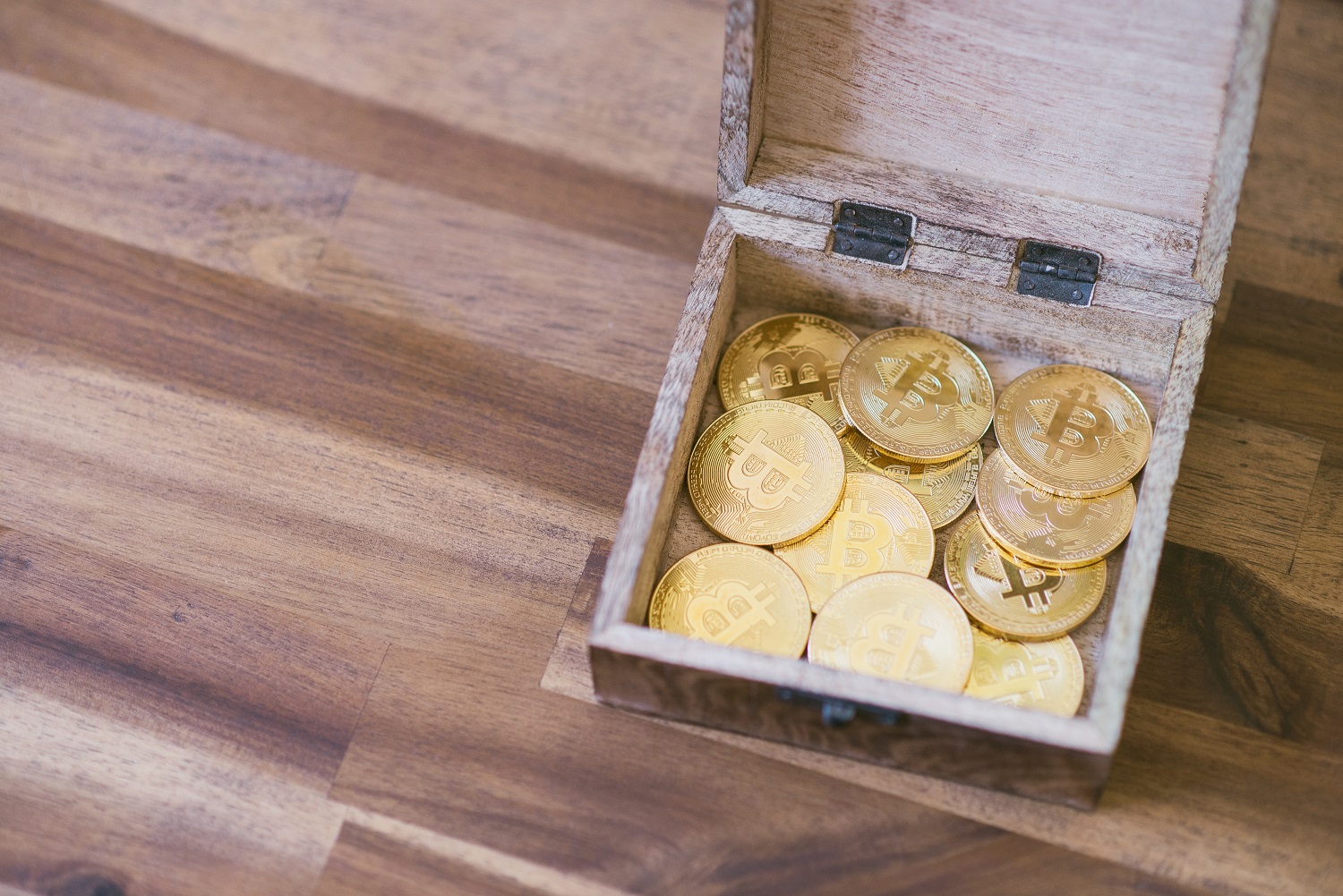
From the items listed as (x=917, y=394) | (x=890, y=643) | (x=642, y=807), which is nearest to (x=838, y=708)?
(x=890, y=643)

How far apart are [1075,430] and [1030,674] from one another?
258 millimetres

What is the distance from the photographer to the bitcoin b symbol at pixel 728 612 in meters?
1.01

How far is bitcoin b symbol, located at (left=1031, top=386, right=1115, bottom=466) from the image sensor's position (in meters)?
1.07

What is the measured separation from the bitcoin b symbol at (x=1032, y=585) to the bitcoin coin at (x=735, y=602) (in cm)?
21

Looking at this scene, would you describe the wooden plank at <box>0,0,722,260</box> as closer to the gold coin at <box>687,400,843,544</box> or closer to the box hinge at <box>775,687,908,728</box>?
the gold coin at <box>687,400,843,544</box>

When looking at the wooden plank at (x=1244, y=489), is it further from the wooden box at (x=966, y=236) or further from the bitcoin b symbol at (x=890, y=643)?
the bitcoin b symbol at (x=890, y=643)

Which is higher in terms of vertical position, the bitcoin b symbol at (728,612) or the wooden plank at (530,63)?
the wooden plank at (530,63)

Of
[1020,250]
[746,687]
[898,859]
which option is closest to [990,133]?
[1020,250]

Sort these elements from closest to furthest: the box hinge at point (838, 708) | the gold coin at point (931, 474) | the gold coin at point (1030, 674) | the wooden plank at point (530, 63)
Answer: the box hinge at point (838, 708), the gold coin at point (1030, 674), the gold coin at point (931, 474), the wooden plank at point (530, 63)

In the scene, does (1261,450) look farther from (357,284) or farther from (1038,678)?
(357,284)

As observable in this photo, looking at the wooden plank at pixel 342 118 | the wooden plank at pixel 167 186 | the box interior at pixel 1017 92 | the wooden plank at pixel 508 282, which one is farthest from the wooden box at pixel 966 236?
the wooden plank at pixel 167 186

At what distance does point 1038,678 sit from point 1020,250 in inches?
16.7

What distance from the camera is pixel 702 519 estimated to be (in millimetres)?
1067

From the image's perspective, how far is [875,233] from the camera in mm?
1076
